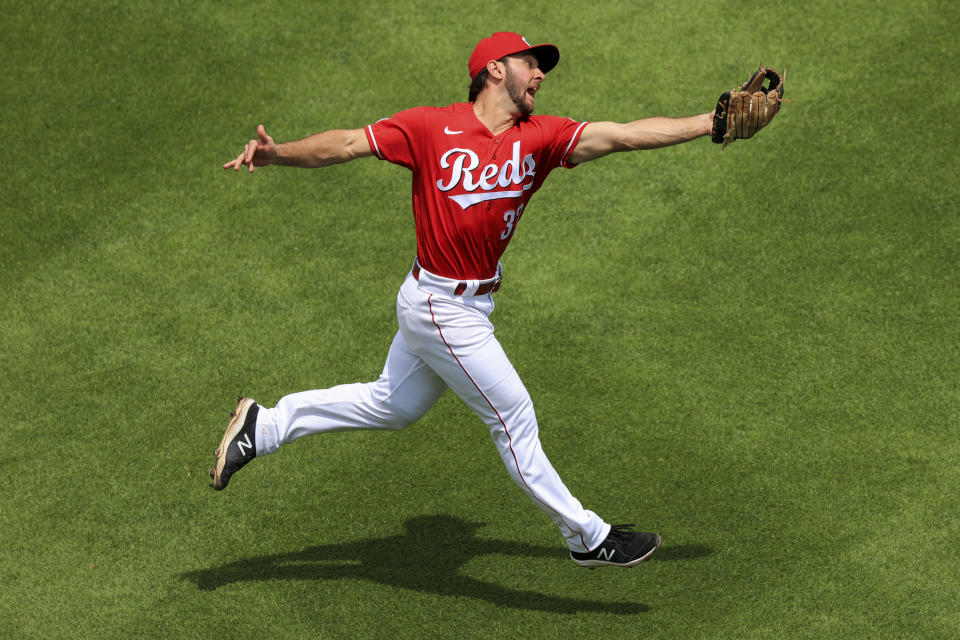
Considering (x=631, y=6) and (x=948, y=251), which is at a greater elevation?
(x=631, y=6)

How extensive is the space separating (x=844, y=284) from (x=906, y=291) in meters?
0.39

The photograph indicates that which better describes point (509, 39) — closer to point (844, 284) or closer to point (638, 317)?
point (638, 317)

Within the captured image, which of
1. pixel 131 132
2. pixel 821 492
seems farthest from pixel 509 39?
pixel 131 132

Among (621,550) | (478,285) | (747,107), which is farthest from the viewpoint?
(621,550)

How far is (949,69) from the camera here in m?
8.82

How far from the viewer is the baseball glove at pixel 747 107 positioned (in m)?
5.24

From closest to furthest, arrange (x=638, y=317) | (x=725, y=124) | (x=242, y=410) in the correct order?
(x=725, y=124)
(x=242, y=410)
(x=638, y=317)

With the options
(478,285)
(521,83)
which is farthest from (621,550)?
(521,83)

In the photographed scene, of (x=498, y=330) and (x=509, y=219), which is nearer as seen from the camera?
(x=509, y=219)

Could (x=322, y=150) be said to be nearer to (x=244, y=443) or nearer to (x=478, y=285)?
(x=478, y=285)

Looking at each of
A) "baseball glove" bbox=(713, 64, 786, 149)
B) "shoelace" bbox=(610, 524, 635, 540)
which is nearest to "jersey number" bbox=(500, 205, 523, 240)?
"baseball glove" bbox=(713, 64, 786, 149)

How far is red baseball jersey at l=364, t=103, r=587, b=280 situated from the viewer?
17.5 ft

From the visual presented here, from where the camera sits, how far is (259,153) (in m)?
5.29

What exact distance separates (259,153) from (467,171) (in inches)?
38.7
